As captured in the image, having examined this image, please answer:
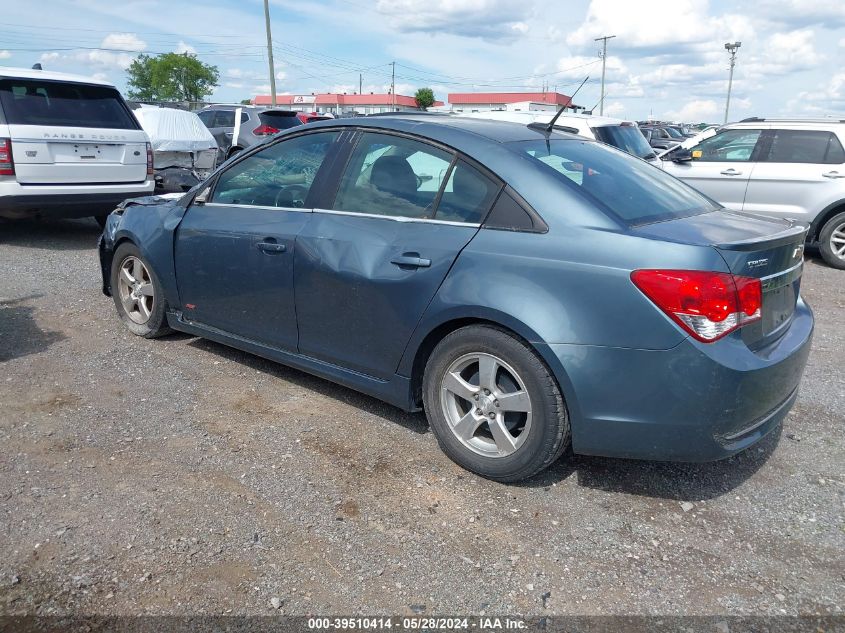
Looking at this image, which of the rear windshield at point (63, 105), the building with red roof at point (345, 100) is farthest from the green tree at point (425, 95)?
the rear windshield at point (63, 105)

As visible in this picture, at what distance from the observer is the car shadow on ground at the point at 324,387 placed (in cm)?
405

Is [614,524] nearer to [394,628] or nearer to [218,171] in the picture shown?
[394,628]

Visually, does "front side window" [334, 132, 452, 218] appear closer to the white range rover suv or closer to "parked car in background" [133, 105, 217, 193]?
the white range rover suv

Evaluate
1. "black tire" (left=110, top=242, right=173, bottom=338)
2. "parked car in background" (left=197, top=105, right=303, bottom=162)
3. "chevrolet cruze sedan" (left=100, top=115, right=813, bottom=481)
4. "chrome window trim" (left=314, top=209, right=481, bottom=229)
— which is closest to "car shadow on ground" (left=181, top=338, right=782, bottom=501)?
"chevrolet cruze sedan" (left=100, top=115, right=813, bottom=481)

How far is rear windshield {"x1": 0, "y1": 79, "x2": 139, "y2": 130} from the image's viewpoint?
774 cm

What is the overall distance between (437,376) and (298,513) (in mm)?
895

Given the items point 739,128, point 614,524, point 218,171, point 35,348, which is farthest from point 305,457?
point 739,128

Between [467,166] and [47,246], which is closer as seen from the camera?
[467,166]

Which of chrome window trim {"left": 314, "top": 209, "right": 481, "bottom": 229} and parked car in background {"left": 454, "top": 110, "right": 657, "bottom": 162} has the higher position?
parked car in background {"left": 454, "top": 110, "right": 657, "bottom": 162}

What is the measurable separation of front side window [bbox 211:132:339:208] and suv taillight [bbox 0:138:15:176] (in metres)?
4.38

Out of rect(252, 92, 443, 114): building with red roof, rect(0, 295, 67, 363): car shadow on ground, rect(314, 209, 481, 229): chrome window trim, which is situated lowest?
rect(0, 295, 67, 363): car shadow on ground

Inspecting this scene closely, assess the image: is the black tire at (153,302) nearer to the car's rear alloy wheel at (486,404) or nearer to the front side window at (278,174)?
the front side window at (278,174)

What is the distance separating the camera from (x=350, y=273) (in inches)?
144

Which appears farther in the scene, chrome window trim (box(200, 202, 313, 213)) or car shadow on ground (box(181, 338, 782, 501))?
chrome window trim (box(200, 202, 313, 213))
